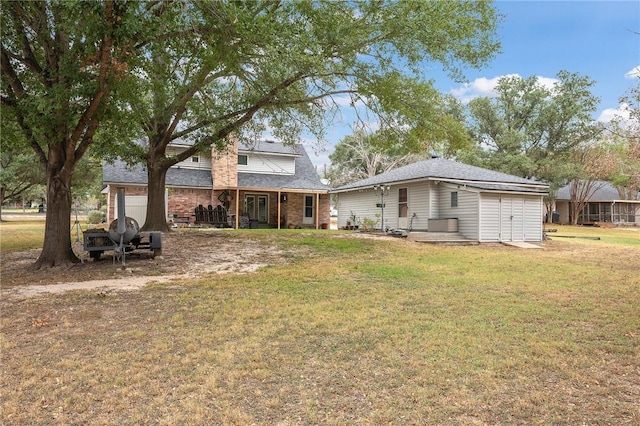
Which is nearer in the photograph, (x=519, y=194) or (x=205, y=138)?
(x=205, y=138)

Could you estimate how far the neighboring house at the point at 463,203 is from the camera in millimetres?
16859

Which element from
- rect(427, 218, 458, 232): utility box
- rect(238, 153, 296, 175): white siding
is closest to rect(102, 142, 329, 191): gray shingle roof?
rect(238, 153, 296, 175): white siding

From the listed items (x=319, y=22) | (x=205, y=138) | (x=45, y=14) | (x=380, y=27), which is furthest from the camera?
(x=205, y=138)

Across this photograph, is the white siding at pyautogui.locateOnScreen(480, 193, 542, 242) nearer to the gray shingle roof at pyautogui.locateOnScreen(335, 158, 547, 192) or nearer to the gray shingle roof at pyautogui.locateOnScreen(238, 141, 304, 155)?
the gray shingle roof at pyautogui.locateOnScreen(335, 158, 547, 192)

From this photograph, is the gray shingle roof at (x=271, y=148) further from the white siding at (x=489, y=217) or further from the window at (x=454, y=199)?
the white siding at (x=489, y=217)

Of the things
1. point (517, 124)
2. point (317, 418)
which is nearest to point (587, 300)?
point (317, 418)

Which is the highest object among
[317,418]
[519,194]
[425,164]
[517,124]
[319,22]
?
[517,124]

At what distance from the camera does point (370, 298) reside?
664 centimetres

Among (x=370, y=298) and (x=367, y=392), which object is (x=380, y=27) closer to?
(x=370, y=298)

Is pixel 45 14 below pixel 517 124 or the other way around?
below

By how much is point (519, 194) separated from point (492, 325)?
14.0 metres

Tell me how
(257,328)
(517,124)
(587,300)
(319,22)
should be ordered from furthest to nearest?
(517,124) → (319,22) → (587,300) → (257,328)

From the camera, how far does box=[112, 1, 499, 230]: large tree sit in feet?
28.7

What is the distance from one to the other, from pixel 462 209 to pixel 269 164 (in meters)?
13.3
